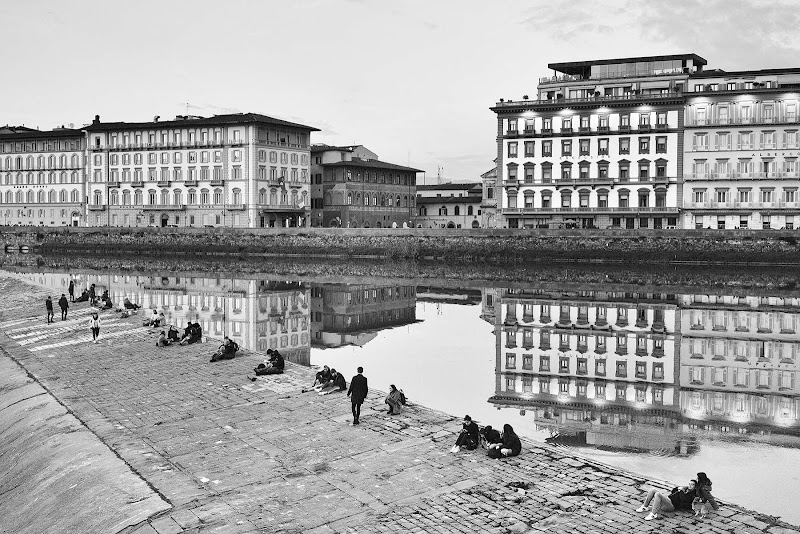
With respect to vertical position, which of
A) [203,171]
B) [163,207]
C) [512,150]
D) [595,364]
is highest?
[512,150]

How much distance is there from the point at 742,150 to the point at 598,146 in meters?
13.5

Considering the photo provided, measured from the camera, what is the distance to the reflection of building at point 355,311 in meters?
37.3

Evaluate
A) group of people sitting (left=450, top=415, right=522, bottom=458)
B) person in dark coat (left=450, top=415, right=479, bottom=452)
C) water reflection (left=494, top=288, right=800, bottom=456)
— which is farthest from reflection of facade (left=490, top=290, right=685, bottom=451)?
person in dark coat (left=450, top=415, right=479, bottom=452)

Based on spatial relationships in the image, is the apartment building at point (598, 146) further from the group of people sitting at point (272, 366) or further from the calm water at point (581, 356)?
the group of people sitting at point (272, 366)

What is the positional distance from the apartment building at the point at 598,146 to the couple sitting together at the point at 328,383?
63.0 meters

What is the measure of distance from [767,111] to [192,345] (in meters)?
65.5

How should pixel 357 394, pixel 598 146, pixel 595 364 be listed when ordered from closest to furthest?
pixel 357 394, pixel 595 364, pixel 598 146

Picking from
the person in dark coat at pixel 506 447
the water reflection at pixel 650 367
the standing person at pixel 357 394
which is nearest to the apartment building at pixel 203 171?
the water reflection at pixel 650 367

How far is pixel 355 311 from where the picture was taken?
4562cm

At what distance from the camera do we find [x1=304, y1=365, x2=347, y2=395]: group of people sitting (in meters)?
21.8

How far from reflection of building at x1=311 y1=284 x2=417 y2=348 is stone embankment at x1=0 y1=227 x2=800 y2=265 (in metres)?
23.5

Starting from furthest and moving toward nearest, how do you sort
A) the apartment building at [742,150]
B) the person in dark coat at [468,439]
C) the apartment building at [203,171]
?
the apartment building at [203,171] → the apartment building at [742,150] → the person in dark coat at [468,439]

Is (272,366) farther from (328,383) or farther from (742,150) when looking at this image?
(742,150)

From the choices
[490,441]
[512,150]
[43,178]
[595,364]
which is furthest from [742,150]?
[43,178]
